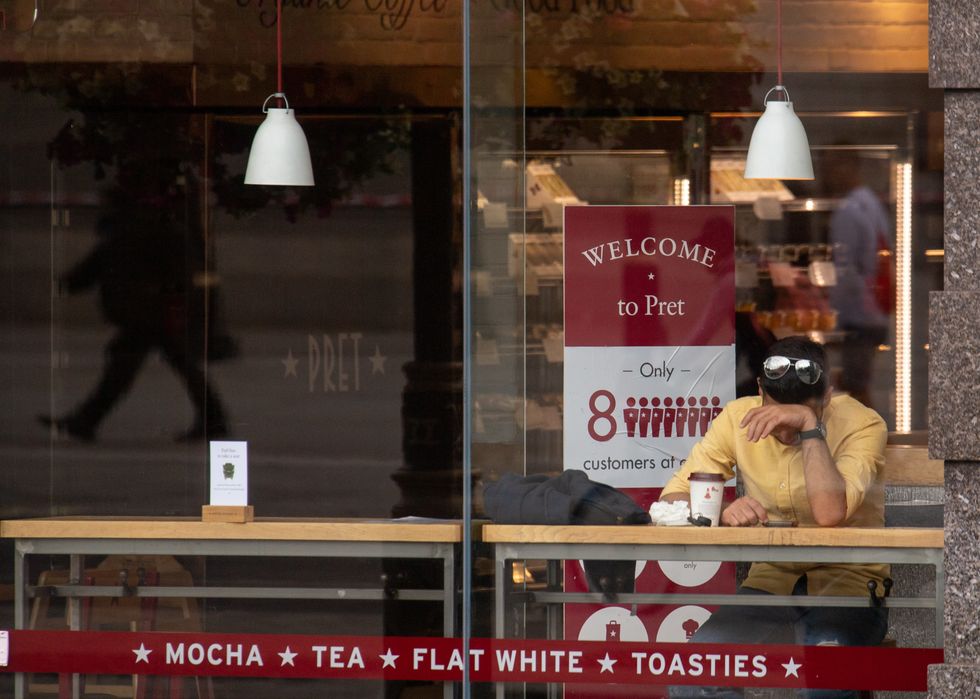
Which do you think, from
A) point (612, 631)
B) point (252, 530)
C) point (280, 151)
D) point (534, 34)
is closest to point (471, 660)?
point (612, 631)

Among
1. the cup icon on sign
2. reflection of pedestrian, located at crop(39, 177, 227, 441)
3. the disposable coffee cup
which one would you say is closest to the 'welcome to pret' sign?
the disposable coffee cup

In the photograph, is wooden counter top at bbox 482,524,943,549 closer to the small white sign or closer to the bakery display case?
the small white sign

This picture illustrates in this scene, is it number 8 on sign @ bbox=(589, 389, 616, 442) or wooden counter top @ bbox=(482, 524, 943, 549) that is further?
number 8 on sign @ bbox=(589, 389, 616, 442)

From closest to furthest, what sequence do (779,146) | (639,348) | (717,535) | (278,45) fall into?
1. (717,535)
2. (779,146)
3. (639,348)
4. (278,45)

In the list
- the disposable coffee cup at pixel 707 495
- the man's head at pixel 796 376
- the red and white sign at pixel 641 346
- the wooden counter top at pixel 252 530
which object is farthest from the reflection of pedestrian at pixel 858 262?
the wooden counter top at pixel 252 530

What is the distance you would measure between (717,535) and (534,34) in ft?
9.71

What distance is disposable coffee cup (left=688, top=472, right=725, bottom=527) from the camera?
5188 millimetres

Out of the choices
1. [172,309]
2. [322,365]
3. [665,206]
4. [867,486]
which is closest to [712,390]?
[665,206]

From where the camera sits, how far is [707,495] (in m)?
5.25

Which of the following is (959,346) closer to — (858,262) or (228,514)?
(228,514)

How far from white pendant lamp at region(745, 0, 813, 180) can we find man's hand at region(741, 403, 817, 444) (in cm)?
109

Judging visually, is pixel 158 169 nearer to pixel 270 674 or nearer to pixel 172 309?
pixel 172 309

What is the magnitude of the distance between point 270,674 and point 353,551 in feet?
1.59

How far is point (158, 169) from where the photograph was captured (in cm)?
769
